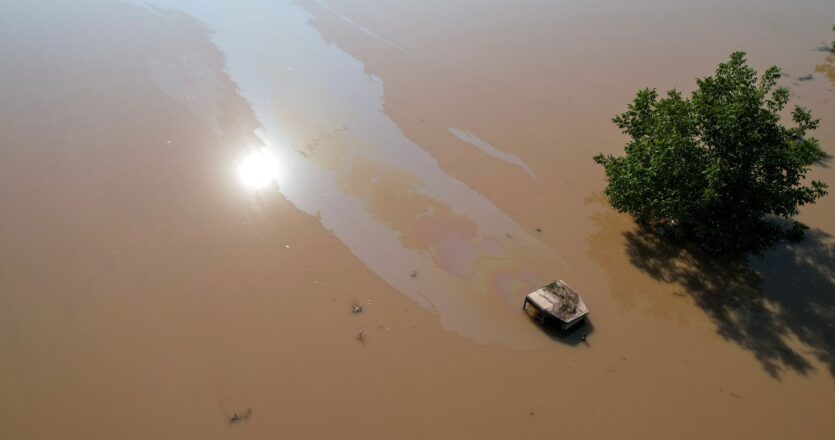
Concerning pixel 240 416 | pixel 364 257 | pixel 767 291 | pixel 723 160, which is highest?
pixel 723 160

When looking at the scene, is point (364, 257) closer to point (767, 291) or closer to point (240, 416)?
point (240, 416)

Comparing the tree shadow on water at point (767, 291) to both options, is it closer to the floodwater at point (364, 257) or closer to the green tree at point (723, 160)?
the floodwater at point (364, 257)

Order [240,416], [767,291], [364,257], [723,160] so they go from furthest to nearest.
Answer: [364,257], [767,291], [723,160], [240,416]

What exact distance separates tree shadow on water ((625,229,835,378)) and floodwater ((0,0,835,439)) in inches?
2.0

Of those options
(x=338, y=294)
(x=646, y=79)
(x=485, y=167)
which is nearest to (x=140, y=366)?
(x=338, y=294)

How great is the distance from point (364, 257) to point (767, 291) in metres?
8.22

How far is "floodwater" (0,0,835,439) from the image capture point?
9.14 m

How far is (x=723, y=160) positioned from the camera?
10602mm

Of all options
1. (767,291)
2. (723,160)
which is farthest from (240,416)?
(767,291)

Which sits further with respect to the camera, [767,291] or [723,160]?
[767,291]

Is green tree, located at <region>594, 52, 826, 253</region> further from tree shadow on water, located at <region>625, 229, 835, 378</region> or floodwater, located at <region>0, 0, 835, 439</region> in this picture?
floodwater, located at <region>0, 0, 835, 439</region>

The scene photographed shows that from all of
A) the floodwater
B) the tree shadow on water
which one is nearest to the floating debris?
the floodwater

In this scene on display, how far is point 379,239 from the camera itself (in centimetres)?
1216

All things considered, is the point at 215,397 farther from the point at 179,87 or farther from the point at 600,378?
the point at 179,87
